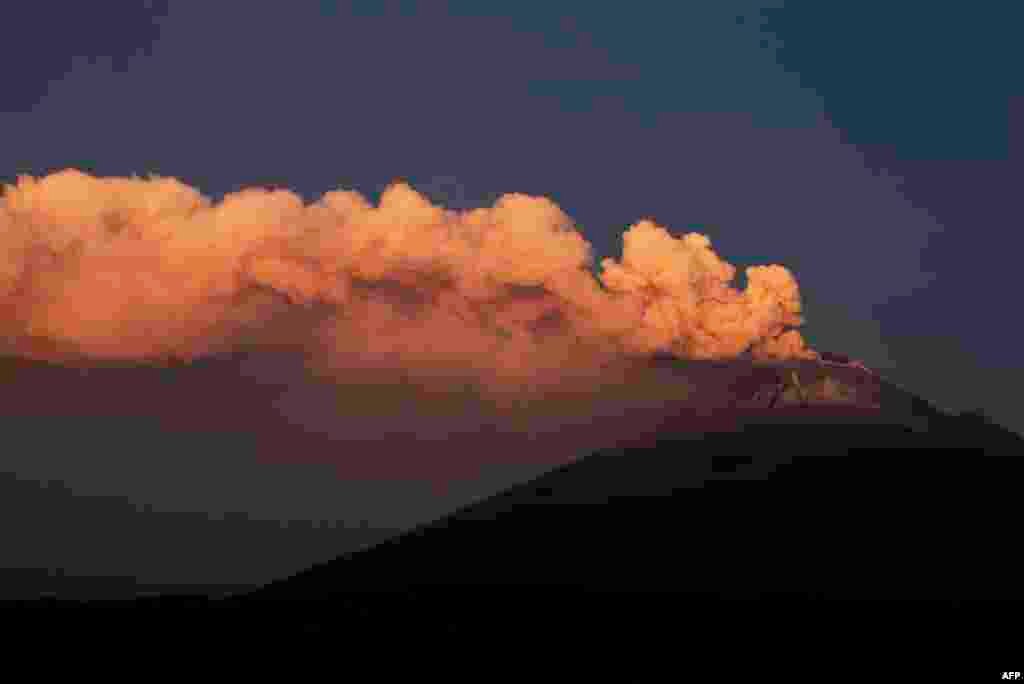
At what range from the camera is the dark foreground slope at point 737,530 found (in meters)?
118

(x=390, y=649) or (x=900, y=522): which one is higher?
(x=900, y=522)

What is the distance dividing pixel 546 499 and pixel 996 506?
60.0 meters

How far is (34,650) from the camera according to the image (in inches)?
4397

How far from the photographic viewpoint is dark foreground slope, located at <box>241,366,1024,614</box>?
386ft

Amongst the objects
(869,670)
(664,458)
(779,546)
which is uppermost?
(664,458)

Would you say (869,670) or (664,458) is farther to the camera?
(664,458)

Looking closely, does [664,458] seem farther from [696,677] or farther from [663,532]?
[696,677]

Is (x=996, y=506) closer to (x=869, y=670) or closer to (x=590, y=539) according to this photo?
(x=590, y=539)

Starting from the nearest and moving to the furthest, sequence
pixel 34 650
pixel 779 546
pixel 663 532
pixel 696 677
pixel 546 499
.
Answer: pixel 696 677, pixel 34 650, pixel 779 546, pixel 663 532, pixel 546 499

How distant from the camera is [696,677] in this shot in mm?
84812

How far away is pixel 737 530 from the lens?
136375 mm

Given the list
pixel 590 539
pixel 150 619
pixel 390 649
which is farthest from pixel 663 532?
pixel 150 619

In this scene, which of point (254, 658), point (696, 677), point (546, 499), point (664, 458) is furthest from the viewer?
point (664, 458)

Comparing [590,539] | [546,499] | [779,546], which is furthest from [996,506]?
[546,499]
